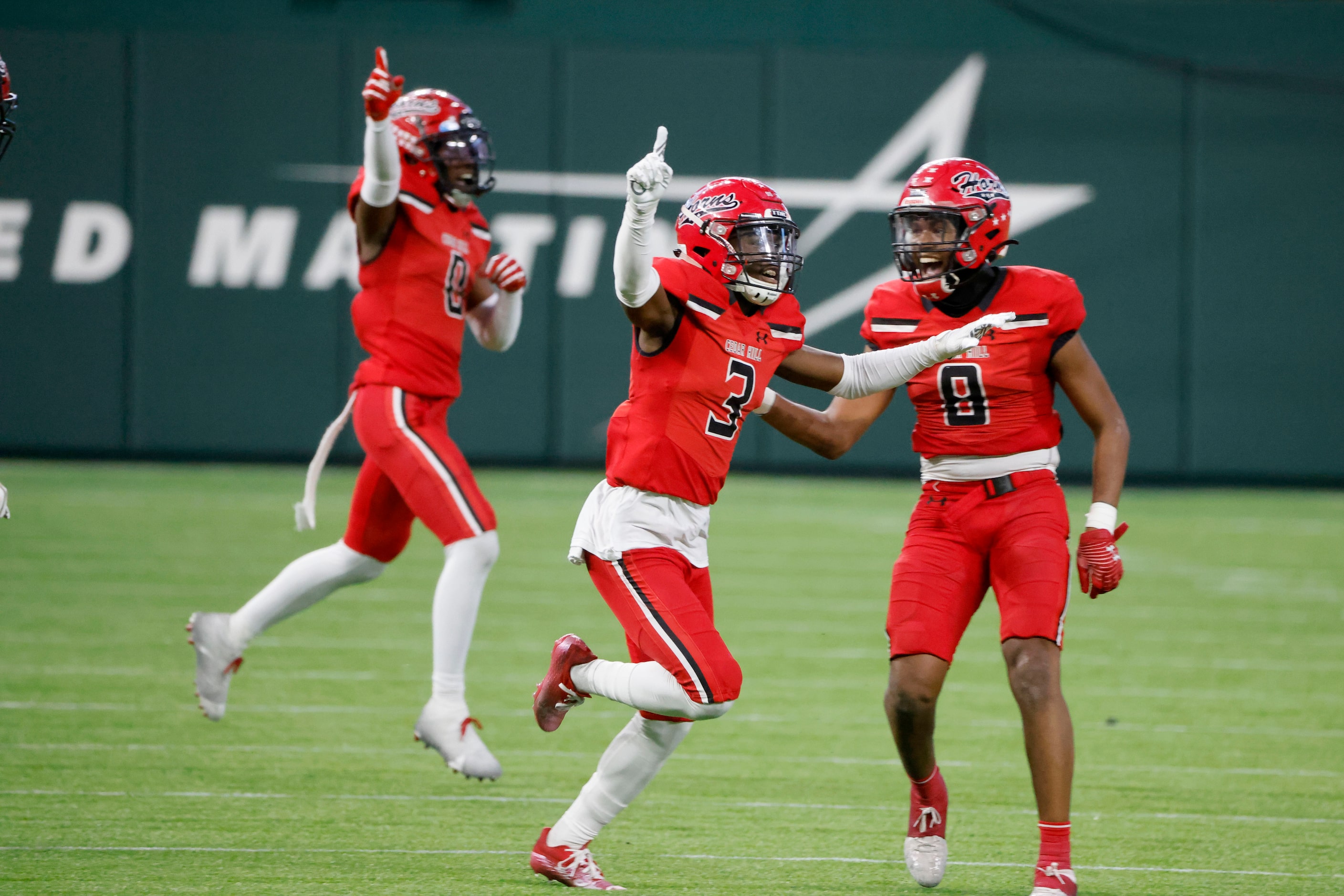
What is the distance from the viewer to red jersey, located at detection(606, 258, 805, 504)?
Answer: 3.48 metres

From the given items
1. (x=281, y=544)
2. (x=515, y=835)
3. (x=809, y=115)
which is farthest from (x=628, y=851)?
(x=809, y=115)

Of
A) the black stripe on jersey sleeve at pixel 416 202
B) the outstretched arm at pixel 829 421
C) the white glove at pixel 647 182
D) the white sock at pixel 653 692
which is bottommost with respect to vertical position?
the white sock at pixel 653 692

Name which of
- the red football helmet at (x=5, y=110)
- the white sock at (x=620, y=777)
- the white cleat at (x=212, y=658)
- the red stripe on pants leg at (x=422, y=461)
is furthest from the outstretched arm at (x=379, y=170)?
the white sock at (x=620, y=777)

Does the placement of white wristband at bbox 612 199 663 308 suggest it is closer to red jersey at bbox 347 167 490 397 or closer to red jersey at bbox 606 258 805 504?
red jersey at bbox 606 258 805 504

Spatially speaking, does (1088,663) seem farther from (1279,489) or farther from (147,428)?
(147,428)

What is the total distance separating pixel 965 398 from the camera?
384 centimetres

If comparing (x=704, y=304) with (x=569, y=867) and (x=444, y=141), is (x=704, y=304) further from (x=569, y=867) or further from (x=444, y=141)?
(x=444, y=141)

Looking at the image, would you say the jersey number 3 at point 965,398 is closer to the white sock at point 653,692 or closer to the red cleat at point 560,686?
the white sock at point 653,692

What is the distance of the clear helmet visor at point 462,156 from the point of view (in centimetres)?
475

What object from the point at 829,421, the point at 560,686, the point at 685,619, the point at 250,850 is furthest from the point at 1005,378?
the point at 250,850

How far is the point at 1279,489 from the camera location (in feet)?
42.8

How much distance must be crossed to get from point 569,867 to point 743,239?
1.49m

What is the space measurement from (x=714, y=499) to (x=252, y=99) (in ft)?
33.9

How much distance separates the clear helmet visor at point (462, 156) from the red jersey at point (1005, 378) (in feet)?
5.40
